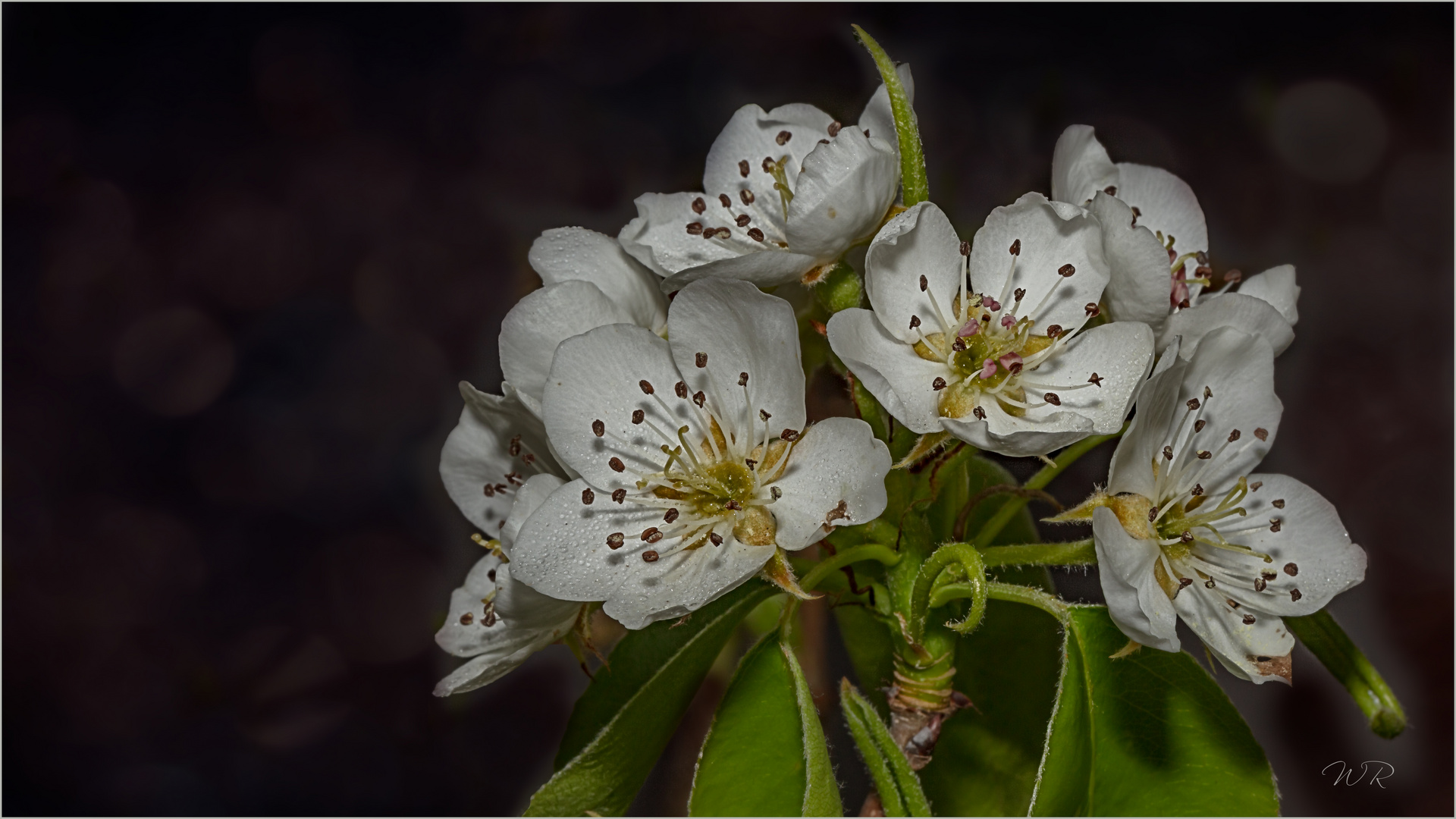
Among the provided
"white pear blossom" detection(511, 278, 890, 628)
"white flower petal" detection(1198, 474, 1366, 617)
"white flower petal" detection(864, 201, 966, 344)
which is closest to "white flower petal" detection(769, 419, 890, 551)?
"white pear blossom" detection(511, 278, 890, 628)

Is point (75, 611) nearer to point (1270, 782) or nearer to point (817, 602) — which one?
point (817, 602)

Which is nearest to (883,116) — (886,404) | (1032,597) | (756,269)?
(756,269)

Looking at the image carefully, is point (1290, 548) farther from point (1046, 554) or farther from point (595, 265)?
point (595, 265)

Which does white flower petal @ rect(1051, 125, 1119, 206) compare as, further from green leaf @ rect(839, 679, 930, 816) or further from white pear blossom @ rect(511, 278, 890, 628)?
green leaf @ rect(839, 679, 930, 816)

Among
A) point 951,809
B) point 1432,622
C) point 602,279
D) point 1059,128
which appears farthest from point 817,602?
point 1432,622

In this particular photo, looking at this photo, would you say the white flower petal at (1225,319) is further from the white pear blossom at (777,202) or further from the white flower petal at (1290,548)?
the white pear blossom at (777,202)

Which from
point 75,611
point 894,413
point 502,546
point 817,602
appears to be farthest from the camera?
point 75,611
